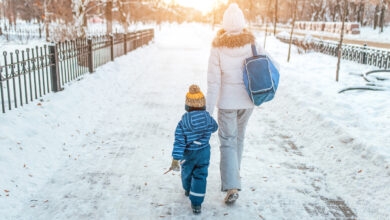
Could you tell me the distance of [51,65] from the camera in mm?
7555

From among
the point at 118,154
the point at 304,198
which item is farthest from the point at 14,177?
the point at 304,198

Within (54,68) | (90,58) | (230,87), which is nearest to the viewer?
(230,87)

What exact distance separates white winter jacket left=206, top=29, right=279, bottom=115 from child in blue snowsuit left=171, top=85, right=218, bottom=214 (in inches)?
9.7

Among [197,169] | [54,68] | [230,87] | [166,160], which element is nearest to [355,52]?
[54,68]

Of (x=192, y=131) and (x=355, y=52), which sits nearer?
(x=192, y=131)

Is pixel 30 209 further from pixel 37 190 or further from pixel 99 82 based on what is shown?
pixel 99 82

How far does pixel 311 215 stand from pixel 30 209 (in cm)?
286

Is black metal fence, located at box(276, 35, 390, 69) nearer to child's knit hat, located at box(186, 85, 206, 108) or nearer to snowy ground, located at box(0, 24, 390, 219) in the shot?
snowy ground, located at box(0, 24, 390, 219)

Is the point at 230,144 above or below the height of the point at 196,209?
above

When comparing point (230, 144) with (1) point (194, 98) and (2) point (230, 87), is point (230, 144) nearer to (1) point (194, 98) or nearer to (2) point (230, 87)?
(2) point (230, 87)

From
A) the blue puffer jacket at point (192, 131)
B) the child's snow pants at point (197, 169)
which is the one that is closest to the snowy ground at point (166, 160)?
the child's snow pants at point (197, 169)

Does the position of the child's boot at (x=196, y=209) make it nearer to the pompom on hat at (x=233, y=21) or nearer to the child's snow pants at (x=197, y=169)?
the child's snow pants at (x=197, y=169)

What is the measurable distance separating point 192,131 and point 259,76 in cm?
85

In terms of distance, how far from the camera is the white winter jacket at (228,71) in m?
3.46
